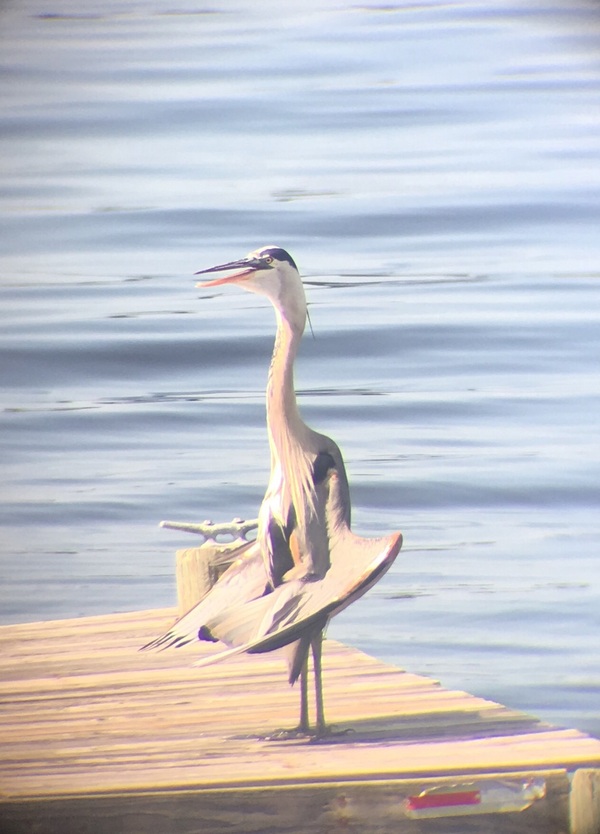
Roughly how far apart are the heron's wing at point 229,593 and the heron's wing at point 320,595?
69mm

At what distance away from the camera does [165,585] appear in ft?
12.5

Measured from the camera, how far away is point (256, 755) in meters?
2.93

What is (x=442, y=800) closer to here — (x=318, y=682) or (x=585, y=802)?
(x=585, y=802)

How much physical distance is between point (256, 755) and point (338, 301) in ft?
4.53

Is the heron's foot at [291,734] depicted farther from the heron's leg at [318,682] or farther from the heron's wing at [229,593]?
the heron's wing at [229,593]

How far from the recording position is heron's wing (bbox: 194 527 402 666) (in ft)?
9.85

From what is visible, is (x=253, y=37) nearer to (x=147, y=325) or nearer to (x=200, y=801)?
(x=147, y=325)

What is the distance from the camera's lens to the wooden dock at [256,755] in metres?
2.80

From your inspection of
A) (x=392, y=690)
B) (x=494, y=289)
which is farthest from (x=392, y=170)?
(x=392, y=690)

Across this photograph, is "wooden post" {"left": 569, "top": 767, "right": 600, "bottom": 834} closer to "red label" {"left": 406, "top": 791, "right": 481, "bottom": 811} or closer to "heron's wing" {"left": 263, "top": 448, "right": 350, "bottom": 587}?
"red label" {"left": 406, "top": 791, "right": 481, "bottom": 811}

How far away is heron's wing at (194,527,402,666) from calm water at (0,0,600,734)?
29.0 inches

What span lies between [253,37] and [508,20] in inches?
27.4

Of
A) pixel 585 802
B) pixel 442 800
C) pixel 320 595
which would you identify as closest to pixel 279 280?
pixel 320 595

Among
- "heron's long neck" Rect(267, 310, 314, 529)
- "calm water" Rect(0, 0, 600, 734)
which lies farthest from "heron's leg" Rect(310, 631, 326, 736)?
"calm water" Rect(0, 0, 600, 734)
